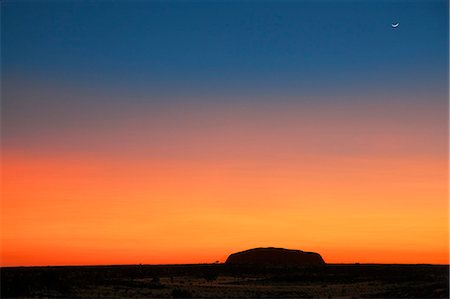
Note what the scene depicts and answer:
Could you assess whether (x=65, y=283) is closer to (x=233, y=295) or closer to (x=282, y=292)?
(x=233, y=295)

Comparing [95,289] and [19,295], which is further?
[95,289]

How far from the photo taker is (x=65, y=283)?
47.8 meters

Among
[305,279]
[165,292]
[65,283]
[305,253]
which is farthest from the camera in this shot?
[305,253]

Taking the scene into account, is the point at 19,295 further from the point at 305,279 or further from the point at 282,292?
the point at 305,279

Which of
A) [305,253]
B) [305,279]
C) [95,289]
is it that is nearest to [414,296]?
[95,289]

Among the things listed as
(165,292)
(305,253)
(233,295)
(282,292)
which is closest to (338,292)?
(282,292)

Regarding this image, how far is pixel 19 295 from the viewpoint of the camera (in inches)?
1604

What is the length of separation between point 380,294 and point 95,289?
68.2 ft

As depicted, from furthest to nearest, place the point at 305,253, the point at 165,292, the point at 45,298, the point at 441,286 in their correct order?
the point at 305,253 → the point at 165,292 → the point at 441,286 → the point at 45,298

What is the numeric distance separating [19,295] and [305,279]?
133 ft

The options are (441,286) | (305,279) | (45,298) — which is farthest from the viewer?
(305,279)

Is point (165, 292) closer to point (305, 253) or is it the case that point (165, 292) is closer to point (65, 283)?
point (65, 283)

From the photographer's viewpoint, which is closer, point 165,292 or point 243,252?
point 165,292

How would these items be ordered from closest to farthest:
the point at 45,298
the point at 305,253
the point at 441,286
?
the point at 45,298, the point at 441,286, the point at 305,253
